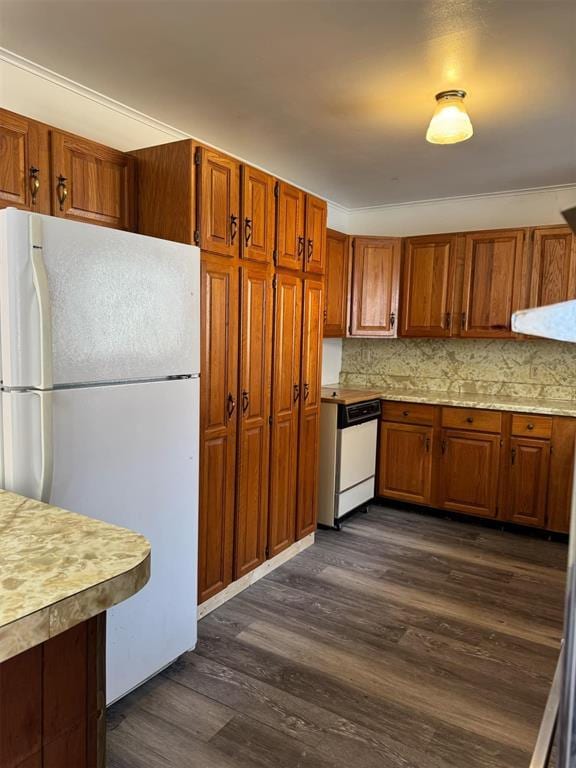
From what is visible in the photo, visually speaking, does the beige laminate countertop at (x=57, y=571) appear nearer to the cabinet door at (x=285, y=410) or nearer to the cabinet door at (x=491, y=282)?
the cabinet door at (x=285, y=410)

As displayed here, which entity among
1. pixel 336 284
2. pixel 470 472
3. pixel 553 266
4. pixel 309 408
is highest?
pixel 553 266

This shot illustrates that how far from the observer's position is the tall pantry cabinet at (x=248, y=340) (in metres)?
2.40

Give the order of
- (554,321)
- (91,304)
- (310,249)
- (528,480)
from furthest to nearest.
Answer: (528,480)
(310,249)
(91,304)
(554,321)

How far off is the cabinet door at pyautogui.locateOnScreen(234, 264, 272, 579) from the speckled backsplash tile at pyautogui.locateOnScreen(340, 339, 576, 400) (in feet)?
7.16

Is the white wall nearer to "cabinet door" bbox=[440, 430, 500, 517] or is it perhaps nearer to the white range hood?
"cabinet door" bbox=[440, 430, 500, 517]

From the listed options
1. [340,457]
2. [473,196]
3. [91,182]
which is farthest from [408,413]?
[91,182]

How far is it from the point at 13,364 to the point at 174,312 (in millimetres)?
656

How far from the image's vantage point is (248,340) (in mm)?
2711

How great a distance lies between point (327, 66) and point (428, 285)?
Answer: 2272 mm

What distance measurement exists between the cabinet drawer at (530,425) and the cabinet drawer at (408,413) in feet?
1.94

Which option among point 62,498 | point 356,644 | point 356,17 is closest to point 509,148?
point 356,17

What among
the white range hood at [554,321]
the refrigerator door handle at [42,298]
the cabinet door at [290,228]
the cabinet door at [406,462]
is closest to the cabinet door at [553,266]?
the cabinet door at [406,462]

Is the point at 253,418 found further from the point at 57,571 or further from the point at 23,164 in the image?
the point at 57,571

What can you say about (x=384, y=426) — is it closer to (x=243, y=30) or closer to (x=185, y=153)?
(x=185, y=153)
